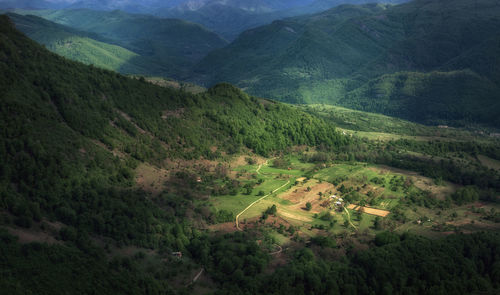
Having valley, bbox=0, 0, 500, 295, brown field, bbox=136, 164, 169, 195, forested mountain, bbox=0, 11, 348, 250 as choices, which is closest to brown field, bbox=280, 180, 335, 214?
valley, bbox=0, 0, 500, 295

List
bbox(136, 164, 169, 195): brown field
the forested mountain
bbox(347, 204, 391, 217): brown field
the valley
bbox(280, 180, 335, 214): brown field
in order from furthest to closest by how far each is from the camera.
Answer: bbox(280, 180, 335, 214): brown field → bbox(347, 204, 391, 217): brown field → bbox(136, 164, 169, 195): brown field → the forested mountain → the valley

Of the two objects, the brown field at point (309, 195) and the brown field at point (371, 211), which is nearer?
the brown field at point (371, 211)

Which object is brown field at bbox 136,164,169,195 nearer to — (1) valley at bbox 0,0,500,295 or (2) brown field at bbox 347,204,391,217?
(1) valley at bbox 0,0,500,295

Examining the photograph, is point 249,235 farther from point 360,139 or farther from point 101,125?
point 360,139

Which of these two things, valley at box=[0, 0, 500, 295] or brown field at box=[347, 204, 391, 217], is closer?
valley at box=[0, 0, 500, 295]

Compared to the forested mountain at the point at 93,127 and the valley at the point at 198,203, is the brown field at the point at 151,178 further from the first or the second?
the forested mountain at the point at 93,127

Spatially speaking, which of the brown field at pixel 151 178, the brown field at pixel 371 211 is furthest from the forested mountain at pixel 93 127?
the brown field at pixel 371 211

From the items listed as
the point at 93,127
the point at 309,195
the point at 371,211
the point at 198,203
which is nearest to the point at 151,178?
the point at 198,203

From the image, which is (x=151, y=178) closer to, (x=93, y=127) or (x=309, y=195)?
(x=93, y=127)

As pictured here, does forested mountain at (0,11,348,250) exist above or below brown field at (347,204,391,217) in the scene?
above

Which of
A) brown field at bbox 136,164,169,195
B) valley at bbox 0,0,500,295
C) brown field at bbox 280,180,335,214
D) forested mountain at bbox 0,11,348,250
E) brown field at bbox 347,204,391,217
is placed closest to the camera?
valley at bbox 0,0,500,295

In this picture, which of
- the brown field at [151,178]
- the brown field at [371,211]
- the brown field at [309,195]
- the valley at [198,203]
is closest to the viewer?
the valley at [198,203]

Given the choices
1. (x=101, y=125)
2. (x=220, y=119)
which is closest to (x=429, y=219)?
(x=220, y=119)
